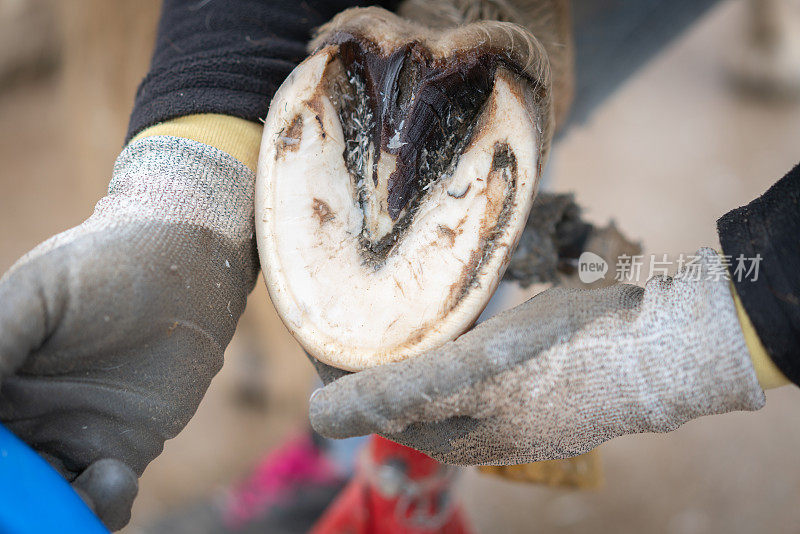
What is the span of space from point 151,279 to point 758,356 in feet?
2.18

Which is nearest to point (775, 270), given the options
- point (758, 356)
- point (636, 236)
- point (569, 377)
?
point (758, 356)

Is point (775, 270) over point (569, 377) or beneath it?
over

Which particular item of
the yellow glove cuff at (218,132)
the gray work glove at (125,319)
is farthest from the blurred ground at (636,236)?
the gray work glove at (125,319)

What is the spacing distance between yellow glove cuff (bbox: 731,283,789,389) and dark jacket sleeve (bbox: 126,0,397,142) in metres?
0.68

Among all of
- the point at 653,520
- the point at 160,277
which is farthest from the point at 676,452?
the point at 160,277

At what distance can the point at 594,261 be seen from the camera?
1.08 metres

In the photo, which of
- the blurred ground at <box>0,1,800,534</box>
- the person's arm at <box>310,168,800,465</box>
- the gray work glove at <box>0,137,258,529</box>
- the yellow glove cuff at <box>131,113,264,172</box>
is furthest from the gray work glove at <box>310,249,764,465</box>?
the blurred ground at <box>0,1,800,534</box>

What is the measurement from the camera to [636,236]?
2480 millimetres

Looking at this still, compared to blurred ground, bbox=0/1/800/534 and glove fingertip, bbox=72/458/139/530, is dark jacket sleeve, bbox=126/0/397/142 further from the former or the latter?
blurred ground, bbox=0/1/800/534

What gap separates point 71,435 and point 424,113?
1.89 ft

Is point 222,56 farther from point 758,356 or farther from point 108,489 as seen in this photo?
point 758,356

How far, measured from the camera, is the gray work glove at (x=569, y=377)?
2.20 feet

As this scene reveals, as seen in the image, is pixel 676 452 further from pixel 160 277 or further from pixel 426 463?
pixel 160 277

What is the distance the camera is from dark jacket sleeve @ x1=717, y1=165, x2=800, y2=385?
0.64m
